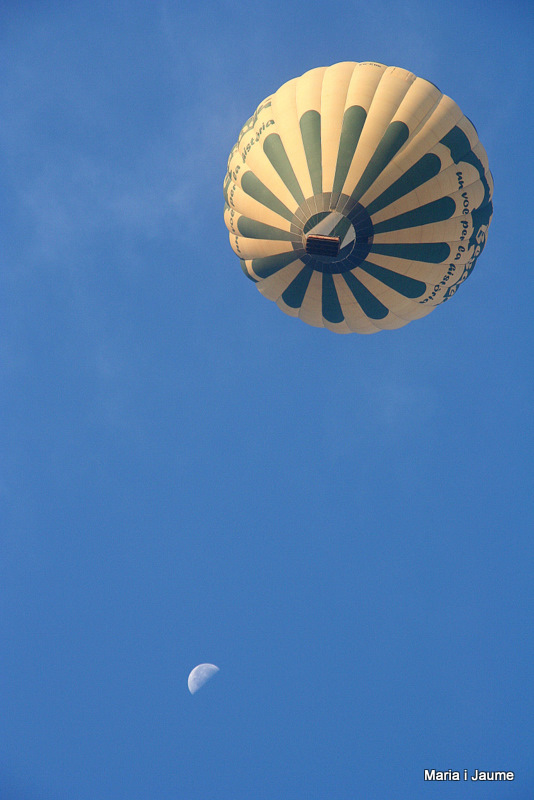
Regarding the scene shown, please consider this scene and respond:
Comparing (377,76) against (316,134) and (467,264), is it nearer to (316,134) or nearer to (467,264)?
(316,134)

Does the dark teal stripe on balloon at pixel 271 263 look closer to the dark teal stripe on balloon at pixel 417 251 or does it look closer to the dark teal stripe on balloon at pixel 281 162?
the dark teal stripe on balloon at pixel 281 162

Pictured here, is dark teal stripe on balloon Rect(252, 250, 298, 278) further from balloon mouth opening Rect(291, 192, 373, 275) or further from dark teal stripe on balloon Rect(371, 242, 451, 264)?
dark teal stripe on balloon Rect(371, 242, 451, 264)

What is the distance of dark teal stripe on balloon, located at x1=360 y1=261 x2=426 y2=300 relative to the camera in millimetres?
18656

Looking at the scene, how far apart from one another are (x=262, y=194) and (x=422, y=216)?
4659 millimetres

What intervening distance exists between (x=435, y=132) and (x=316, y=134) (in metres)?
3.33

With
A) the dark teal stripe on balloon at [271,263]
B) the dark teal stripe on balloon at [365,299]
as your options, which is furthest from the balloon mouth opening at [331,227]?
the dark teal stripe on balloon at [365,299]

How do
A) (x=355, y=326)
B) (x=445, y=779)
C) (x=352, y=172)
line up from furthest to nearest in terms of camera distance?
(x=445, y=779)
(x=355, y=326)
(x=352, y=172)

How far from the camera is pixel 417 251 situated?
60.5ft

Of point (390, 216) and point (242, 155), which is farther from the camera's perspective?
point (242, 155)

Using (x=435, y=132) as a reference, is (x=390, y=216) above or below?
below

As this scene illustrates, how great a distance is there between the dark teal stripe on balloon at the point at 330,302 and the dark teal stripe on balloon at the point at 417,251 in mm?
1685

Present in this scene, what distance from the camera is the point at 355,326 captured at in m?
20.9

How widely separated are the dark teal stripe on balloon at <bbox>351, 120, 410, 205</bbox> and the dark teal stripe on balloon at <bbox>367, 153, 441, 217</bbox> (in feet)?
1.61

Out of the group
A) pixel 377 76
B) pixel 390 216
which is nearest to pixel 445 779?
pixel 390 216
